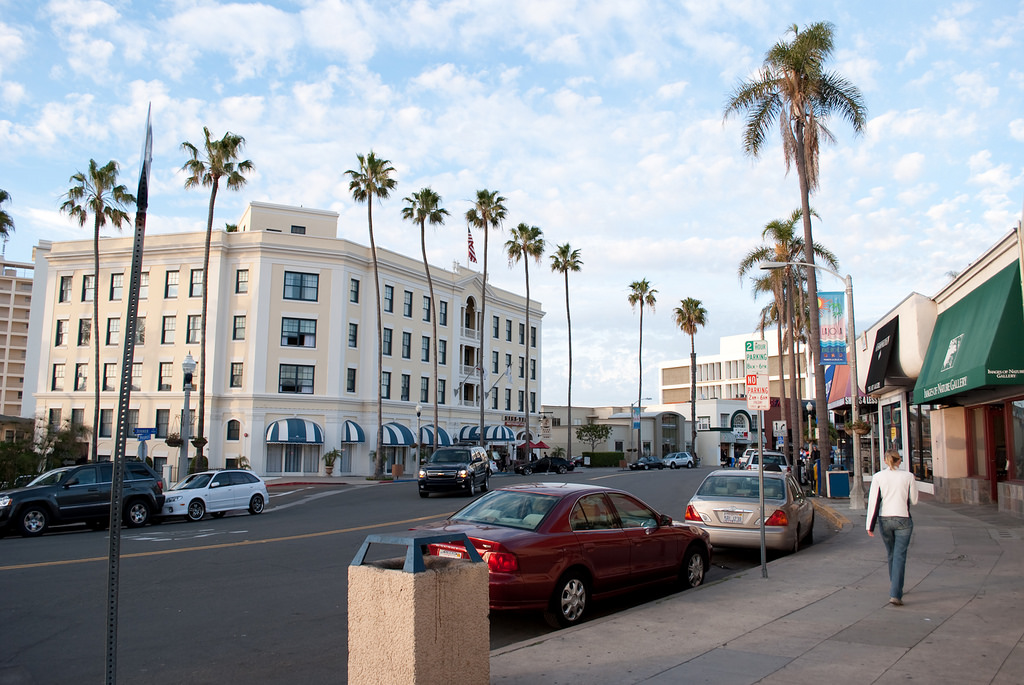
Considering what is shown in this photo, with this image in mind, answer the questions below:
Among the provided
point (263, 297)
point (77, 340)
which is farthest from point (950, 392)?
point (77, 340)

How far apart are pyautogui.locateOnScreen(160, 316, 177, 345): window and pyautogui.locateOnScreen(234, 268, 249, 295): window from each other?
4.46m

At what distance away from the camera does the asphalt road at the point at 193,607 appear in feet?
23.1

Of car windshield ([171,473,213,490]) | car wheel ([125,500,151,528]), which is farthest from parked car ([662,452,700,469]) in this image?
car wheel ([125,500,151,528])

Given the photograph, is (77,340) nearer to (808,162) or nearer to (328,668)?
(808,162)

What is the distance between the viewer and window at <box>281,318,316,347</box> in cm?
4894

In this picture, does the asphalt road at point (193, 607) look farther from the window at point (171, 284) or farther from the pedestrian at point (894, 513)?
the window at point (171, 284)

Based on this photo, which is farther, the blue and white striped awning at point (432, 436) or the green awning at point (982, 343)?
the blue and white striped awning at point (432, 436)

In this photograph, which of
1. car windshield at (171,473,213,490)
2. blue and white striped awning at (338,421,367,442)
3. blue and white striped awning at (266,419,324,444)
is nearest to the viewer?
car windshield at (171,473,213,490)

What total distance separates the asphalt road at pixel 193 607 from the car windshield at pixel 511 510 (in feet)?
3.75

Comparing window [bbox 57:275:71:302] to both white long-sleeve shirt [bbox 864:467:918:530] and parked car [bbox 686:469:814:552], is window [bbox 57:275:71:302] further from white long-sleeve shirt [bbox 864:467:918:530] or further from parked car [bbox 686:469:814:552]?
white long-sleeve shirt [bbox 864:467:918:530]

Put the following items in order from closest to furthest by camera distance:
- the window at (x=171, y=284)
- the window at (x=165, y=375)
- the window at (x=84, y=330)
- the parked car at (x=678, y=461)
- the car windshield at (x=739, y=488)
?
the car windshield at (x=739, y=488) < the window at (x=165, y=375) < the window at (x=171, y=284) < the window at (x=84, y=330) < the parked car at (x=678, y=461)

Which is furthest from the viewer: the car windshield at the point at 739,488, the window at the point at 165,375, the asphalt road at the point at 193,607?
the window at the point at 165,375

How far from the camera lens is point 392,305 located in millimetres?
54125

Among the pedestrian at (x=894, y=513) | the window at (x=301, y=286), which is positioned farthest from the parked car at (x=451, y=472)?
the window at (x=301, y=286)
